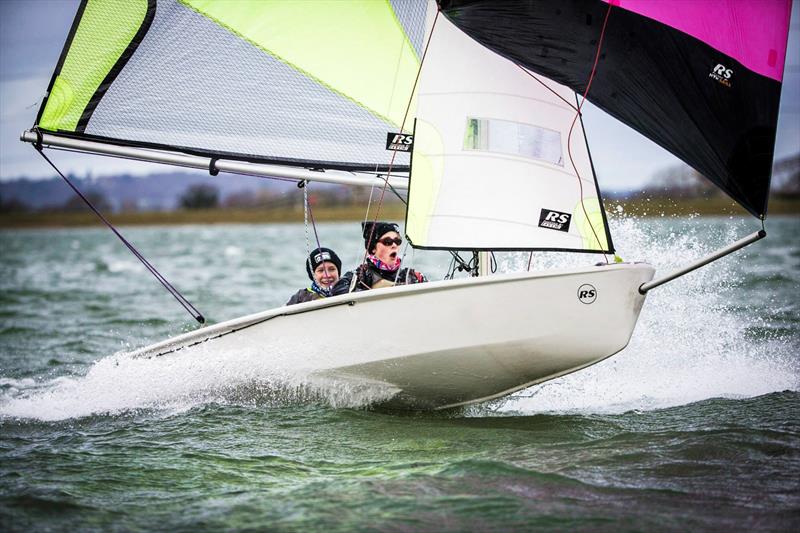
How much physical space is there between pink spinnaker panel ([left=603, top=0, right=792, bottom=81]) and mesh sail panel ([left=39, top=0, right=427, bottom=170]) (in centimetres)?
169

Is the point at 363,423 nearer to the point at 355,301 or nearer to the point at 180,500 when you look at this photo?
the point at 355,301

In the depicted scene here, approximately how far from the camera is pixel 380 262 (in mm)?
5742

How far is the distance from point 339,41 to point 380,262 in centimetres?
164

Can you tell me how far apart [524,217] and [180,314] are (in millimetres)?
8379

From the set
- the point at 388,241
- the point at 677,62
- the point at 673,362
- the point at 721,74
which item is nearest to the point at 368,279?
the point at 388,241

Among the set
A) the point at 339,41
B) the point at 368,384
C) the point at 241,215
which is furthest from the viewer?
the point at 241,215

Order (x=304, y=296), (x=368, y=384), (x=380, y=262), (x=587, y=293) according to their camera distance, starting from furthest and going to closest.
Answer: (x=304, y=296) → (x=380, y=262) → (x=368, y=384) → (x=587, y=293)

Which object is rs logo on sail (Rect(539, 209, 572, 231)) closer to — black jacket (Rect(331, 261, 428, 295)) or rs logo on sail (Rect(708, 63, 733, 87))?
black jacket (Rect(331, 261, 428, 295))

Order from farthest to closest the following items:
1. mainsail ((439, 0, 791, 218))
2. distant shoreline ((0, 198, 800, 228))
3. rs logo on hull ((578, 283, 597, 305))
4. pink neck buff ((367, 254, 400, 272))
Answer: distant shoreline ((0, 198, 800, 228)) → pink neck buff ((367, 254, 400, 272)) → mainsail ((439, 0, 791, 218)) → rs logo on hull ((578, 283, 597, 305))

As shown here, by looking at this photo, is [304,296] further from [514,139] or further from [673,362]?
[673,362]

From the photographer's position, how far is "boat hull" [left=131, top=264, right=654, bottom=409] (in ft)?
15.9

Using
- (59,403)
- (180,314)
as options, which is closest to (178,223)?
(180,314)

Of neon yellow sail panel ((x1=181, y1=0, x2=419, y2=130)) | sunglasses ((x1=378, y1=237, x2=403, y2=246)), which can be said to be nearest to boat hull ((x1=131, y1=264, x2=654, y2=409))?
sunglasses ((x1=378, y1=237, x2=403, y2=246))

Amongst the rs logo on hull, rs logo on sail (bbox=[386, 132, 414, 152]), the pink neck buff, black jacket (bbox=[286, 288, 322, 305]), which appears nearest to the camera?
the rs logo on hull
